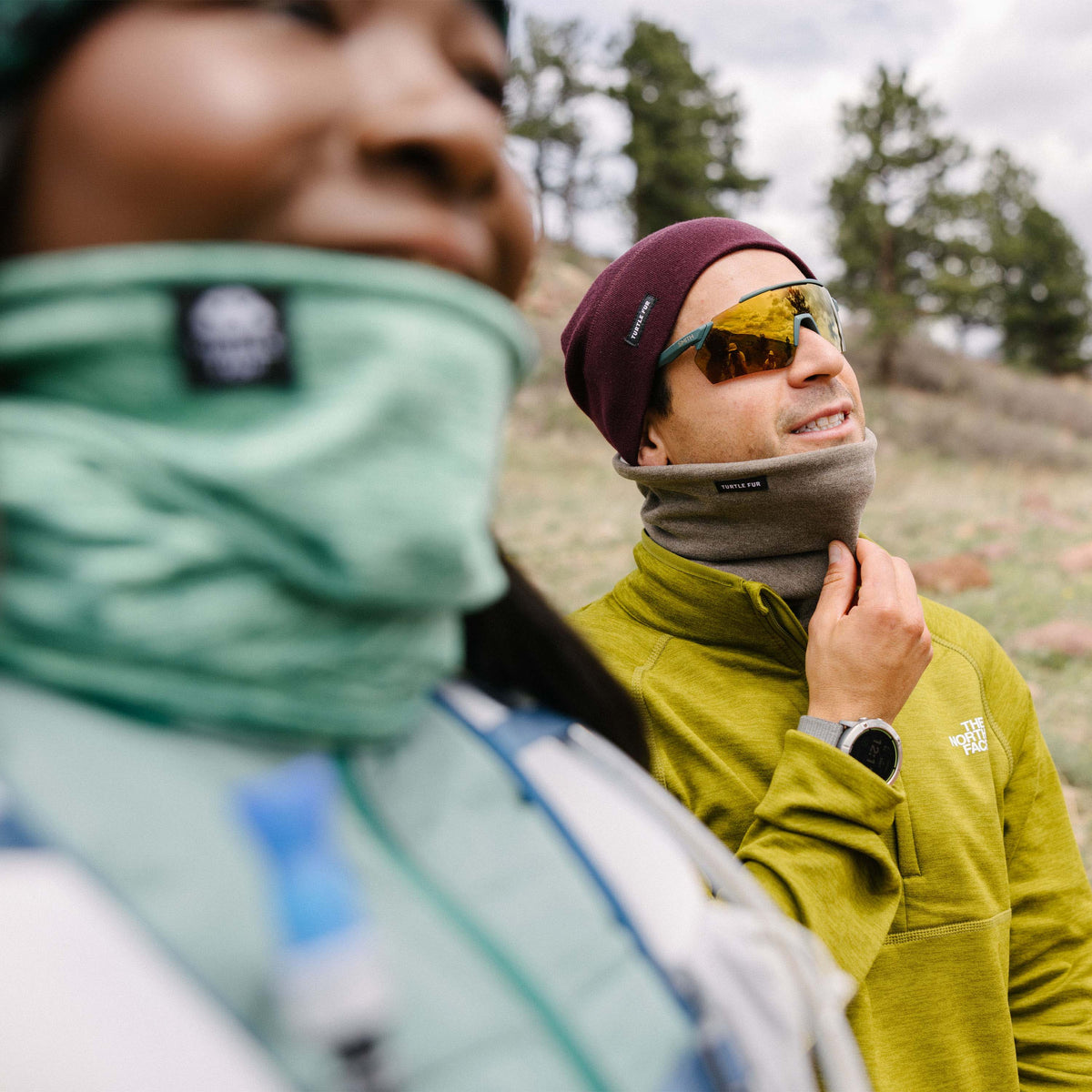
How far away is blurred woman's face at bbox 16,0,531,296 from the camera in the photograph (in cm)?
61

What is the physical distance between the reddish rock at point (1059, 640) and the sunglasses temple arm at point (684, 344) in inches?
268

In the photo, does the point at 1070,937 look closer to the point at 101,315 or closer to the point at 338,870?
the point at 338,870

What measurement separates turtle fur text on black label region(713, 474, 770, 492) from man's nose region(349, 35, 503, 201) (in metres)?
1.29

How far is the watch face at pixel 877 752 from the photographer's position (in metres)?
1.58

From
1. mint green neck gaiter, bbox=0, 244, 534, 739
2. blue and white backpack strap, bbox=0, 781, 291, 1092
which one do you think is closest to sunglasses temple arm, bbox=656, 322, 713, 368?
mint green neck gaiter, bbox=0, 244, 534, 739

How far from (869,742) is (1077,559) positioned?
1133 cm

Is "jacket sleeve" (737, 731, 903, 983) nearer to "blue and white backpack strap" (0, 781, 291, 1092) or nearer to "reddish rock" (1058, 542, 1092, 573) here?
"blue and white backpack strap" (0, 781, 291, 1092)

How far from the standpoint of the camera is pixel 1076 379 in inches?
1556

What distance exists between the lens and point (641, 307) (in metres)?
2.16

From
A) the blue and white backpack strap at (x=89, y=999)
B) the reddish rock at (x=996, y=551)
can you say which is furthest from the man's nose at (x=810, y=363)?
the reddish rock at (x=996, y=551)

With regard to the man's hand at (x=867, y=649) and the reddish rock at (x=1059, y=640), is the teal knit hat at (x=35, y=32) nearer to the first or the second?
the man's hand at (x=867, y=649)

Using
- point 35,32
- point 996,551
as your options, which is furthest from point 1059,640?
point 35,32

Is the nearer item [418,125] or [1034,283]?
[418,125]

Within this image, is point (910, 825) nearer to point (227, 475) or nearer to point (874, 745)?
point (874, 745)
